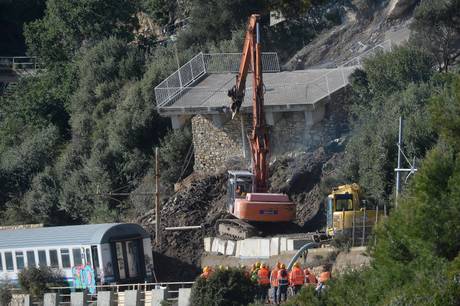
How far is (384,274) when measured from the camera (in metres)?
25.2

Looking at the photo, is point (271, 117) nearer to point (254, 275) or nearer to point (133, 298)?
point (133, 298)

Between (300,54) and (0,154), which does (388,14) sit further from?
(0,154)

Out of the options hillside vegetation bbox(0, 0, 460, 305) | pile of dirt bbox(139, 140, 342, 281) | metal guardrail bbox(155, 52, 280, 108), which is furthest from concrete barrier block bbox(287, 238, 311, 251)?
metal guardrail bbox(155, 52, 280, 108)

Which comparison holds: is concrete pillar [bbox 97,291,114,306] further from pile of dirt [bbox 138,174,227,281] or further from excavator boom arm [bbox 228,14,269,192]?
excavator boom arm [bbox 228,14,269,192]

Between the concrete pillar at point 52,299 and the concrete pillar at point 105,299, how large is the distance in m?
1.76

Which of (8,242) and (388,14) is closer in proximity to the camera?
(8,242)

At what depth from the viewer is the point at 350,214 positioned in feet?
130

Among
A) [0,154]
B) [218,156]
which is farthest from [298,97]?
[0,154]

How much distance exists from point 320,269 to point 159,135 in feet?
62.0

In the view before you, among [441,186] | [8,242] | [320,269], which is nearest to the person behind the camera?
[441,186]

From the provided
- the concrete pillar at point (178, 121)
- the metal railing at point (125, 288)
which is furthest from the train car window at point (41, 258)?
the concrete pillar at point (178, 121)

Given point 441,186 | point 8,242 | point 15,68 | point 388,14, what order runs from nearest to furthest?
point 441,186 → point 8,242 → point 388,14 → point 15,68

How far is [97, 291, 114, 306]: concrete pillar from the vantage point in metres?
37.1

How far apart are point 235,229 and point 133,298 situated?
28.1ft
